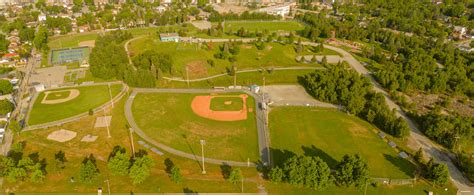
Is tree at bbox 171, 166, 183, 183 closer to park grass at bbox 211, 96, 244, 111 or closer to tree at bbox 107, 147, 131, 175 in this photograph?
tree at bbox 107, 147, 131, 175

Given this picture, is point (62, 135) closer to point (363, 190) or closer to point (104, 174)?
point (104, 174)

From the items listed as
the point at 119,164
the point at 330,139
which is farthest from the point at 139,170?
the point at 330,139

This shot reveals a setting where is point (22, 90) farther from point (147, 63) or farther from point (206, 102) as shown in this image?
point (206, 102)

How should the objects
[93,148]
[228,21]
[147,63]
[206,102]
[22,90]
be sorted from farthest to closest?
1. [228,21]
2. [147,63]
3. [22,90]
4. [206,102]
5. [93,148]

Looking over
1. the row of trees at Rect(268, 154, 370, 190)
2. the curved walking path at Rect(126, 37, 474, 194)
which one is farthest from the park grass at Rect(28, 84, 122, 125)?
the curved walking path at Rect(126, 37, 474, 194)

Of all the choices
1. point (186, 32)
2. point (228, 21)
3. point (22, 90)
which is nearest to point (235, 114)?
point (22, 90)
